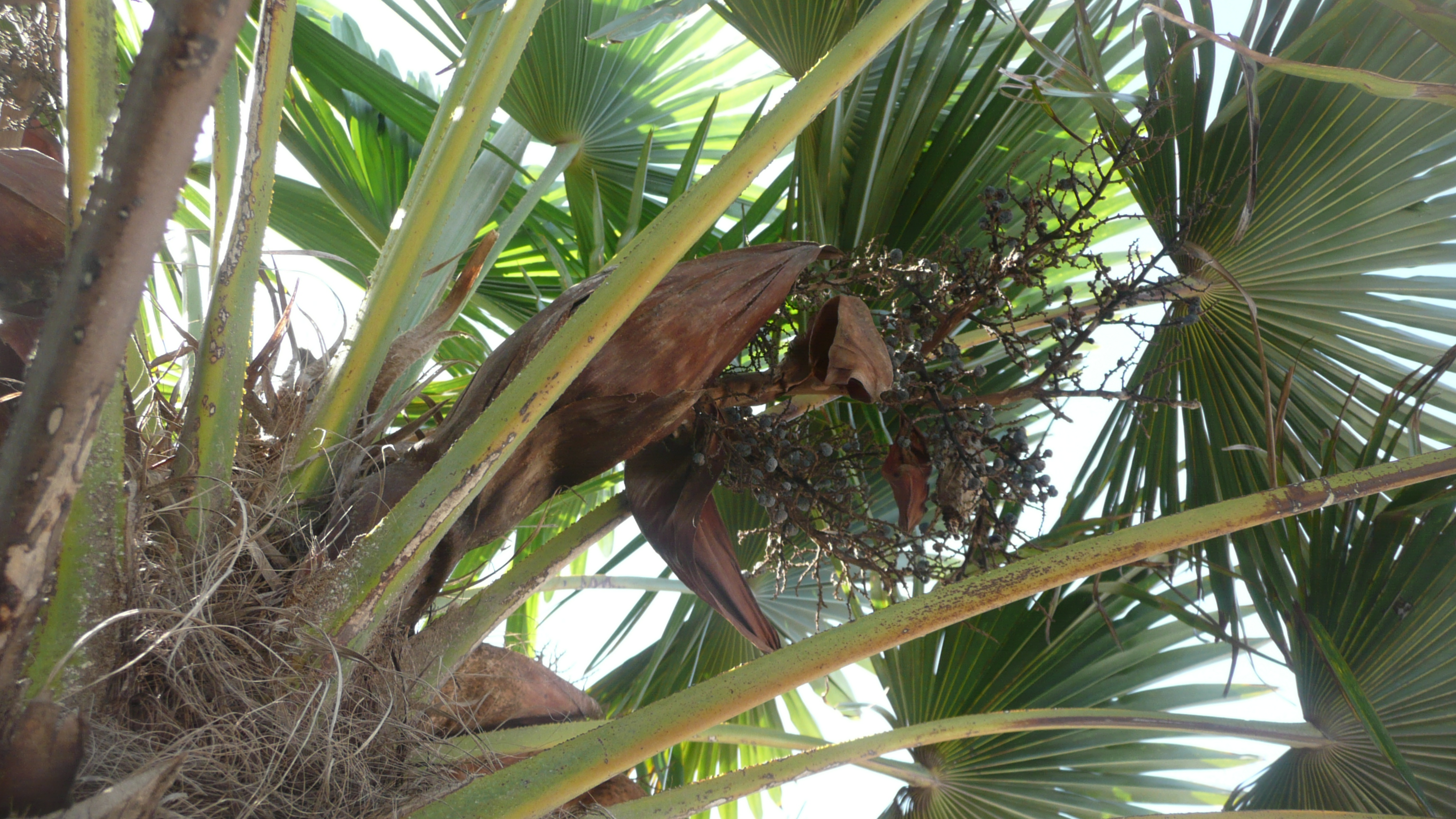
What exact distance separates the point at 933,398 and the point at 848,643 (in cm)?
37

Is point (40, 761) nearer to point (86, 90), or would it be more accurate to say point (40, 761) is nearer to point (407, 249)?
point (86, 90)

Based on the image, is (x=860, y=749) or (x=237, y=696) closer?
(x=237, y=696)

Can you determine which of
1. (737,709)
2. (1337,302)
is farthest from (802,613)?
(737,709)

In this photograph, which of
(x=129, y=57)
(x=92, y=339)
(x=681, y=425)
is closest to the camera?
(x=92, y=339)

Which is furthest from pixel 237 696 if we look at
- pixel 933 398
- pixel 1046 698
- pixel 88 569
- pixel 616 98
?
pixel 616 98

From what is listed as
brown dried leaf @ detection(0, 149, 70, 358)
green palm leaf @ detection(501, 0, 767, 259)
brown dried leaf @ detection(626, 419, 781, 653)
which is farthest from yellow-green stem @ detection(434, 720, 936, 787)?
green palm leaf @ detection(501, 0, 767, 259)

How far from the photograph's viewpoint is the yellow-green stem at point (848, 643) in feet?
2.42

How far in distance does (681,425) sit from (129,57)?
1.46m

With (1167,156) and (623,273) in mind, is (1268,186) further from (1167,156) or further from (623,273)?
(623,273)

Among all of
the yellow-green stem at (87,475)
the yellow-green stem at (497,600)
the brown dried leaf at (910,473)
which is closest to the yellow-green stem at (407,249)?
the yellow-green stem at (497,600)

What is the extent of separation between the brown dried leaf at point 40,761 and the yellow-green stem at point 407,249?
393 mm

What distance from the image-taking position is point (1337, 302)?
139cm

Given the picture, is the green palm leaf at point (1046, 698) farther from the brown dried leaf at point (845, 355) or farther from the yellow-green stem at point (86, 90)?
the yellow-green stem at point (86, 90)

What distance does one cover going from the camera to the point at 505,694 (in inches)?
A: 43.9
